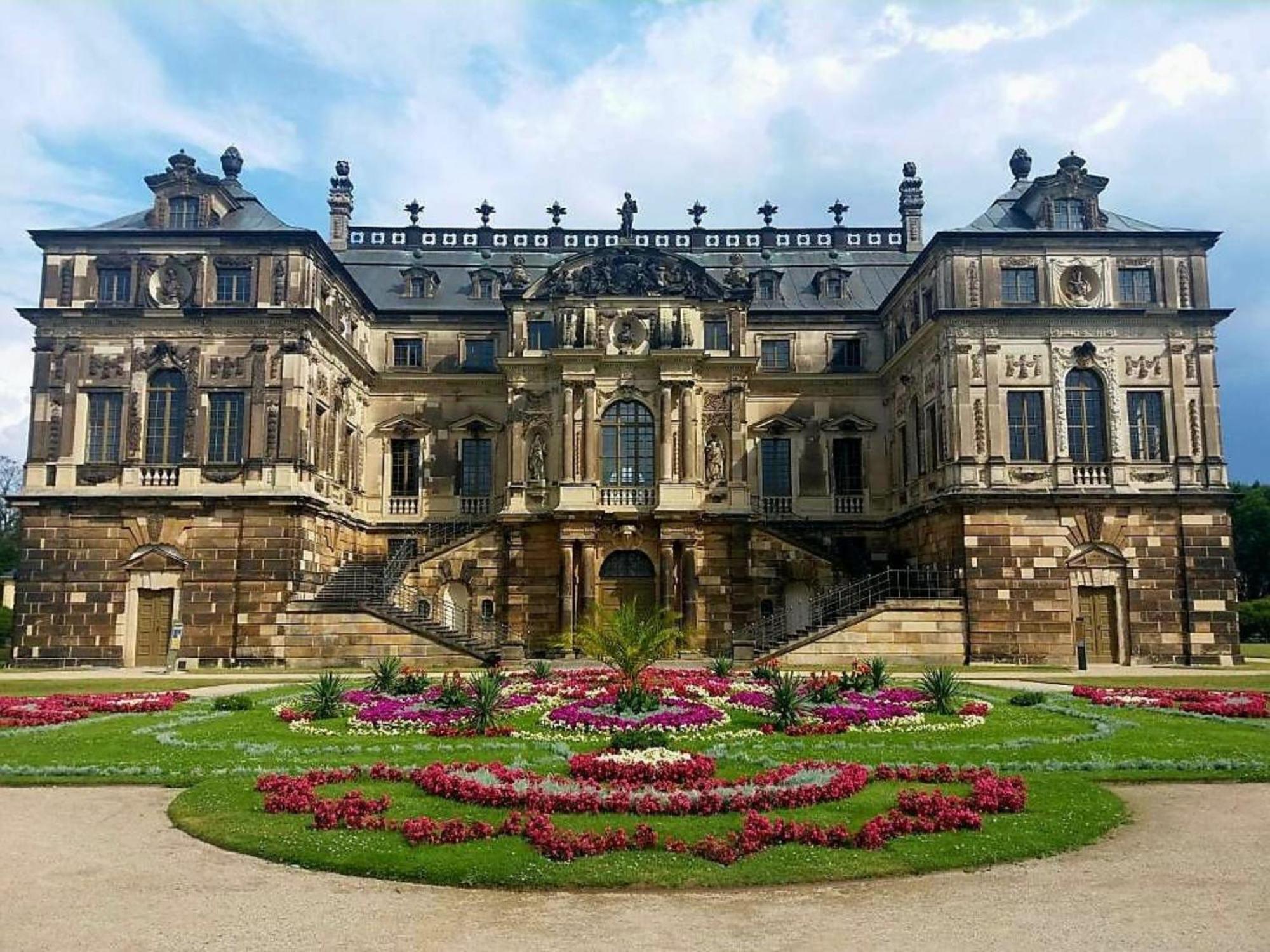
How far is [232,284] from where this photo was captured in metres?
40.5

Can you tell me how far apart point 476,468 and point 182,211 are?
680 inches

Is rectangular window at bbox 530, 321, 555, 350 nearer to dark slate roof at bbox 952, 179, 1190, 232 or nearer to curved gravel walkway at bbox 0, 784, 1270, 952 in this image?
dark slate roof at bbox 952, 179, 1190, 232

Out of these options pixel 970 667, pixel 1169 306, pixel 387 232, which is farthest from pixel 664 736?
pixel 387 232

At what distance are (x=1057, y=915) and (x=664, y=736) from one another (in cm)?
952

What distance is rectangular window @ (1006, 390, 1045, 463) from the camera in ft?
128

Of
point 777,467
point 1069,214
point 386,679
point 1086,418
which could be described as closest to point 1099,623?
point 1086,418

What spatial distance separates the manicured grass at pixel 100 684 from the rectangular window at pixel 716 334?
24813 mm

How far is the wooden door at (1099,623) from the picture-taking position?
126 feet

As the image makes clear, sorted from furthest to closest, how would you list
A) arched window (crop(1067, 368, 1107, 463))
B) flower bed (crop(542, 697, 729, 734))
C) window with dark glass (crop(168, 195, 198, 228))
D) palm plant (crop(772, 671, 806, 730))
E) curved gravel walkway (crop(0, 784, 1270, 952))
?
window with dark glass (crop(168, 195, 198, 228)) < arched window (crop(1067, 368, 1107, 463)) < palm plant (crop(772, 671, 806, 730)) < flower bed (crop(542, 697, 729, 734)) < curved gravel walkway (crop(0, 784, 1270, 952))

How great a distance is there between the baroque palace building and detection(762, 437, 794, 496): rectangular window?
9.12 ft

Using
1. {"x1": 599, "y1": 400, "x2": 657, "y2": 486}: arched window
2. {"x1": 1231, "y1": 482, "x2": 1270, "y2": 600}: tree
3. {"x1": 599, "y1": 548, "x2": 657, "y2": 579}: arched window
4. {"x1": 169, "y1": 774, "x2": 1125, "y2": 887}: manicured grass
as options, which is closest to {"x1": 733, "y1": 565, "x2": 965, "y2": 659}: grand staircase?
{"x1": 599, "y1": 548, "x2": 657, "y2": 579}: arched window

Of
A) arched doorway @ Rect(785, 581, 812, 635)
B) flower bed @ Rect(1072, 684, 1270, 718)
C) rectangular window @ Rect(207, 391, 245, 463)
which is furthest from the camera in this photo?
arched doorway @ Rect(785, 581, 812, 635)

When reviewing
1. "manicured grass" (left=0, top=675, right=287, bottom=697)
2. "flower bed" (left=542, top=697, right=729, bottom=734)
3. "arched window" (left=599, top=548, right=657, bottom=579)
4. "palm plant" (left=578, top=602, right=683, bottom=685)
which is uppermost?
"arched window" (left=599, top=548, right=657, bottom=579)

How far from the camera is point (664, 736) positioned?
1789 cm
